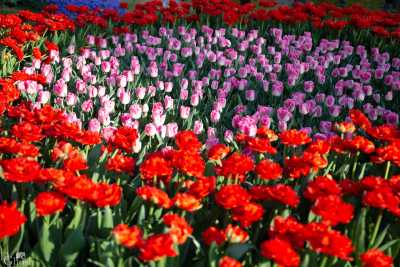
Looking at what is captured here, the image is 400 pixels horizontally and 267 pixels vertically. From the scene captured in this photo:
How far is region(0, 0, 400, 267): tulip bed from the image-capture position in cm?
209

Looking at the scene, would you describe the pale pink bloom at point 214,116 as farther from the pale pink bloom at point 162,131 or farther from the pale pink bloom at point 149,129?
the pale pink bloom at point 149,129

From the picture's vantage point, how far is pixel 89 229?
92.1 inches

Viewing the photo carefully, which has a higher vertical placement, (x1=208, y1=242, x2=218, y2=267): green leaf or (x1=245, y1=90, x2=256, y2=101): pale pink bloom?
(x1=245, y1=90, x2=256, y2=101): pale pink bloom

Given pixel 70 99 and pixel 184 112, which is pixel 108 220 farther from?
pixel 70 99

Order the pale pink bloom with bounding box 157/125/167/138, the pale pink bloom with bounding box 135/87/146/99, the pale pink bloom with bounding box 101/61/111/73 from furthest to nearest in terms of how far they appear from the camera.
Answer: the pale pink bloom with bounding box 101/61/111/73
the pale pink bloom with bounding box 135/87/146/99
the pale pink bloom with bounding box 157/125/167/138

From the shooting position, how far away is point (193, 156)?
8.04 feet

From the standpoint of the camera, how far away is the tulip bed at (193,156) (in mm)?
2086

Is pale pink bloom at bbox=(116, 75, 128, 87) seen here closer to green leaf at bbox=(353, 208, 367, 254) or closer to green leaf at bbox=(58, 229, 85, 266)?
green leaf at bbox=(58, 229, 85, 266)

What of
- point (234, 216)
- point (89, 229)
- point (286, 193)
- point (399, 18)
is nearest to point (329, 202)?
point (286, 193)

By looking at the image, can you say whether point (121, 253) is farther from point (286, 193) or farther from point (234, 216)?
point (286, 193)

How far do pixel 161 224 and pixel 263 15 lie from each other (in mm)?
4498

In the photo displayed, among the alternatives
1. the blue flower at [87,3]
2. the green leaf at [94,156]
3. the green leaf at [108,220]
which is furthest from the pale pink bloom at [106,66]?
the blue flower at [87,3]

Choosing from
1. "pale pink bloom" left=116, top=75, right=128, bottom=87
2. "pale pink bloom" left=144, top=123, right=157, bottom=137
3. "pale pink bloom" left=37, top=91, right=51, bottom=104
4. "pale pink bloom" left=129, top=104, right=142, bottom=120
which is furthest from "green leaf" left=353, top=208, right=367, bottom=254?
"pale pink bloom" left=116, top=75, right=128, bottom=87

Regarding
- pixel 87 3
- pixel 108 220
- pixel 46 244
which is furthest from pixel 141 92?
pixel 87 3
